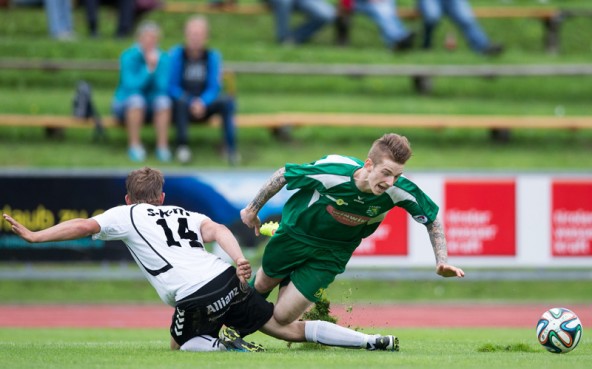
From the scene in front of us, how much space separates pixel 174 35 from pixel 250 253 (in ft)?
27.6

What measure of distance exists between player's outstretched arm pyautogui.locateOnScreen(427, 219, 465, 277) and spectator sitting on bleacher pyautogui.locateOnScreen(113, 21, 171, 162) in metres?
10.1

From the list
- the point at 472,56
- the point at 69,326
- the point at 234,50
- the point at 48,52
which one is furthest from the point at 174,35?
the point at 69,326

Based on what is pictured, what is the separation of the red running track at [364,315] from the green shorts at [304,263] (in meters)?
4.54

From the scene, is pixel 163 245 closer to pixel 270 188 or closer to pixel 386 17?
pixel 270 188

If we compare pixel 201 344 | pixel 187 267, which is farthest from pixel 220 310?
pixel 187 267

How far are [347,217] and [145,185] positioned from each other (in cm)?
165

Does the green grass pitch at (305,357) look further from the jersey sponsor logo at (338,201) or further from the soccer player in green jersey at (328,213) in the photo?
the jersey sponsor logo at (338,201)

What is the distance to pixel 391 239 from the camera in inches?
655

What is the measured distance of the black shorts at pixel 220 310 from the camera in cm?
820

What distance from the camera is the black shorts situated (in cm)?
820

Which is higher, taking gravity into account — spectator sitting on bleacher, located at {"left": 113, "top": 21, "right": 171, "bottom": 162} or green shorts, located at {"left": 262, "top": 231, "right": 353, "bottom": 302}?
spectator sitting on bleacher, located at {"left": 113, "top": 21, "right": 171, "bottom": 162}

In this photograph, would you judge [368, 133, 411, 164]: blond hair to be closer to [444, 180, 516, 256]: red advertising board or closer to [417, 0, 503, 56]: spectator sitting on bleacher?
[444, 180, 516, 256]: red advertising board

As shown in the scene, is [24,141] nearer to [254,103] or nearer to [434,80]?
[254,103]

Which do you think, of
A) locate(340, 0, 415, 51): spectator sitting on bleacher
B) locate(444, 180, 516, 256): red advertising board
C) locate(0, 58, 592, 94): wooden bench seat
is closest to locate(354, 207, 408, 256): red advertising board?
locate(444, 180, 516, 256): red advertising board
